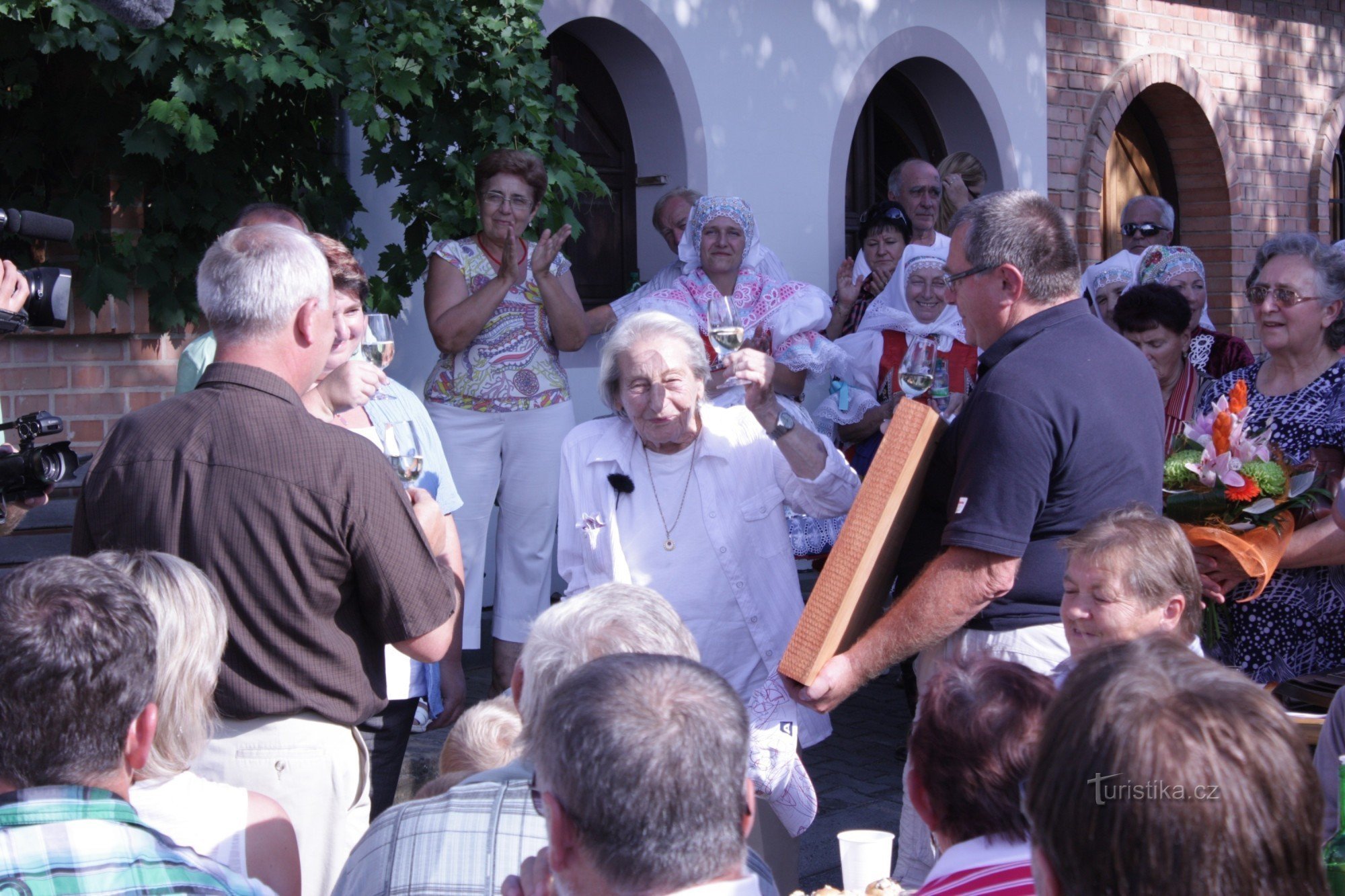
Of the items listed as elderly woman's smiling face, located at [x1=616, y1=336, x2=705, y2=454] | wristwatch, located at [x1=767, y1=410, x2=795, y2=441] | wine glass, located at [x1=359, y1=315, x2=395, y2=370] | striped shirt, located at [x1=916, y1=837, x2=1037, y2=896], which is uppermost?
wine glass, located at [x1=359, y1=315, x2=395, y2=370]

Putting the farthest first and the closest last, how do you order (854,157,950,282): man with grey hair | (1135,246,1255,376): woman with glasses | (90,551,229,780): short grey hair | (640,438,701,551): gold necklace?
1. (854,157,950,282): man with grey hair
2. (1135,246,1255,376): woman with glasses
3. (640,438,701,551): gold necklace
4. (90,551,229,780): short grey hair

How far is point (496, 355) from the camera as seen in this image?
5.46 metres

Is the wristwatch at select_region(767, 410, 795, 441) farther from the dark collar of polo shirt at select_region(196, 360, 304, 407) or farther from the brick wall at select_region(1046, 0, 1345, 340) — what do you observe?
the brick wall at select_region(1046, 0, 1345, 340)

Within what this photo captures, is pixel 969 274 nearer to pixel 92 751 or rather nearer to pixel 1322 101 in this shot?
pixel 92 751

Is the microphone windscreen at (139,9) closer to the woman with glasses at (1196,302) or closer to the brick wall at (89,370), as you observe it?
the brick wall at (89,370)

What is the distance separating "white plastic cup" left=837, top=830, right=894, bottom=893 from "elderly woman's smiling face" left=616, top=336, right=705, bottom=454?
4.22 ft

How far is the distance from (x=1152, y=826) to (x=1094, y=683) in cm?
14

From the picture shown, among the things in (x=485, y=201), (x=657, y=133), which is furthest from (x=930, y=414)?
(x=657, y=133)

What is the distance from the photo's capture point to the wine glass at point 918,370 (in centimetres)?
342

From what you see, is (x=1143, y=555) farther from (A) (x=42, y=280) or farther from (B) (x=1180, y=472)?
(A) (x=42, y=280)

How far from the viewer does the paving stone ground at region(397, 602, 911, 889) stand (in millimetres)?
4285

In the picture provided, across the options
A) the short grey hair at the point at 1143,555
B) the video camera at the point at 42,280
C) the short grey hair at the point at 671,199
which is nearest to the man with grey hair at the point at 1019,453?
the short grey hair at the point at 1143,555

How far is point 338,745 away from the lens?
2.61 meters

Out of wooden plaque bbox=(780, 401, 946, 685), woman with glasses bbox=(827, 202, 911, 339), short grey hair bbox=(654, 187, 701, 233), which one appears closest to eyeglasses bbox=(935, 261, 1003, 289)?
wooden plaque bbox=(780, 401, 946, 685)
